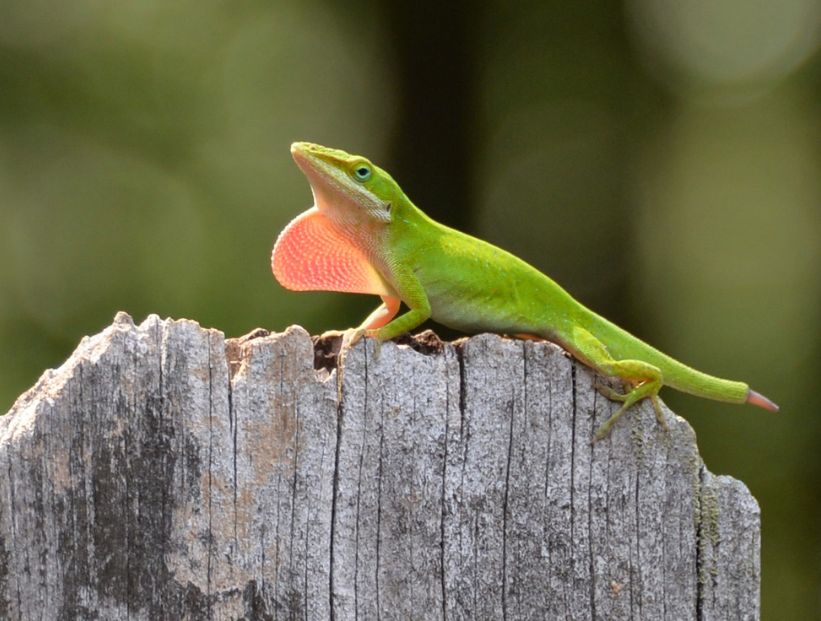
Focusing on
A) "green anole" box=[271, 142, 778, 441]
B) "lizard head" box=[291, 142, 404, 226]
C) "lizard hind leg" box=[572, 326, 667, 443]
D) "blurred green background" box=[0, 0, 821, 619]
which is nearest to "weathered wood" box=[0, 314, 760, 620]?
"lizard hind leg" box=[572, 326, 667, 443]

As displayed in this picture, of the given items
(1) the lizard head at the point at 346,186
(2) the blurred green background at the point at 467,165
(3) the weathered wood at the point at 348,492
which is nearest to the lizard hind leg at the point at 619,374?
(3) the weathered wood at the point at 348,492

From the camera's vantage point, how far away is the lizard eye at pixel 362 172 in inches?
127

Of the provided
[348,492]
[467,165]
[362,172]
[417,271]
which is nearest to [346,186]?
[362,172]

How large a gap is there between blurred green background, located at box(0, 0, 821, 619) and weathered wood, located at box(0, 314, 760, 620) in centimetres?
584

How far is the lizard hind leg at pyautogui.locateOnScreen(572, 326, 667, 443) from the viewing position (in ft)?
8.21

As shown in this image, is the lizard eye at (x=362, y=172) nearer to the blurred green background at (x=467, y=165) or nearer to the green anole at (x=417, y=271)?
the green anole at (x=417, y=271)

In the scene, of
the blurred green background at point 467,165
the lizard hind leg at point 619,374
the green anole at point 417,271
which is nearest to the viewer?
the lizard hind leg at point 619,374

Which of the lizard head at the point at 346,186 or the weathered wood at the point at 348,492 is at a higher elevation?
the lizard head at the point at 346,186

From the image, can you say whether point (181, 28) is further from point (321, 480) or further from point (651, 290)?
point (321, 480)

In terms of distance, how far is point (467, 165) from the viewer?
8.62 metres

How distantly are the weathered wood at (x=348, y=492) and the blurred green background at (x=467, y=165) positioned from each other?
584cm

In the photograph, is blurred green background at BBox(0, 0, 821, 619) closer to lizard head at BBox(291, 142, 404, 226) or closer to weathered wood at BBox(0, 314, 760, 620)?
lizard head at BBox(291, 142, 404, 226)

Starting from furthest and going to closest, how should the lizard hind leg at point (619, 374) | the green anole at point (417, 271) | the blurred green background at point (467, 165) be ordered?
1. the blurred green background at point (467, 165)
2. the green anole at point (417, 271)
3. the lizard hind leg at point (619, 374)

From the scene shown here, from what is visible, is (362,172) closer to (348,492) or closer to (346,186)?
(346,186)
